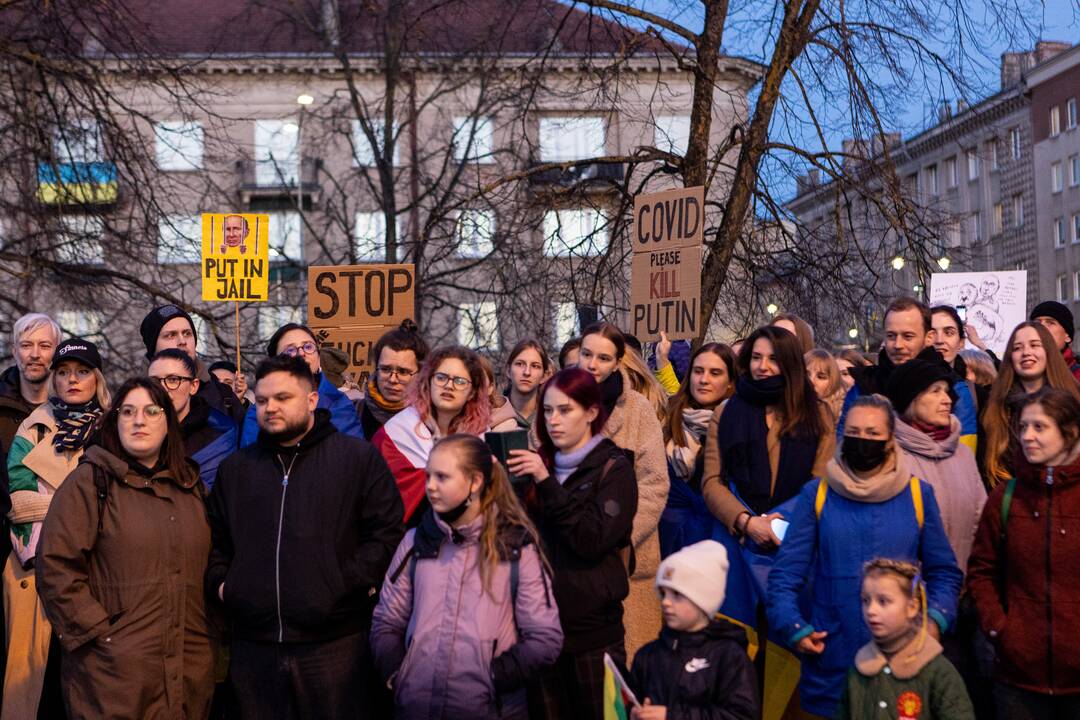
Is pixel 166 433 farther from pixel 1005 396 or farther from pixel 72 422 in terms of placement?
pixel 1005 396

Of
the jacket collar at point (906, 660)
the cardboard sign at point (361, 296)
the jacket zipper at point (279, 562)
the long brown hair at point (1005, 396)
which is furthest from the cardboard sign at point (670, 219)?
the jacket collar at point (906, 660)

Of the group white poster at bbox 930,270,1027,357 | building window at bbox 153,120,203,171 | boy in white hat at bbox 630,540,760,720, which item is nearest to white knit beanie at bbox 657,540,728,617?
boy in white hat at bbox 630,540,760,720

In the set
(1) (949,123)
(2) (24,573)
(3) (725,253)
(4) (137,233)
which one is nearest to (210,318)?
(4) (137,233)

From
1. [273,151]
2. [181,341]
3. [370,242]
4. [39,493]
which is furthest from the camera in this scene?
[273,151]

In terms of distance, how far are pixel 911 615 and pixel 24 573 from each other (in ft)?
14.3

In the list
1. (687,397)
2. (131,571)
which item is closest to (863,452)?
(687,397)

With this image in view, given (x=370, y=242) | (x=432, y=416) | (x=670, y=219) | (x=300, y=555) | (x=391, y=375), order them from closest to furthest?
(x=300, y=555), (x=432, y=416), (x=391, y=375), (x=670, y=219), (x=370, y=242)

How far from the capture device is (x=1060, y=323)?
28.3 ft

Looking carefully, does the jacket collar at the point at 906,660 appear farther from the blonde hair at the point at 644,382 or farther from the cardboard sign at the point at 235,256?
the cardboard sign at the point at 235,256

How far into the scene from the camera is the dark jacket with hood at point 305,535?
6.33m

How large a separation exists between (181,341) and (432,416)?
2085mm

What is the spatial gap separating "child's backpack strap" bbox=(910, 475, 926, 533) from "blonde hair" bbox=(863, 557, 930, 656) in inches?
17.0

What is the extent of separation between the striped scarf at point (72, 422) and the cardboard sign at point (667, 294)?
13.7 ft

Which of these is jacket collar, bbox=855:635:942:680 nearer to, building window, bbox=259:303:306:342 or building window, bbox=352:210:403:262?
building window, bbox=352:210:403:262
